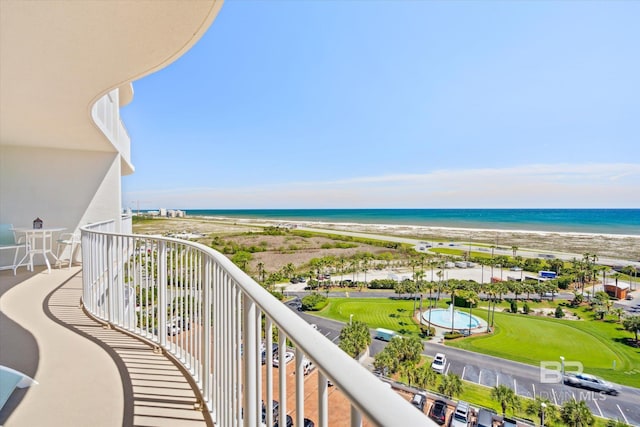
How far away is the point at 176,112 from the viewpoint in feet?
58.2

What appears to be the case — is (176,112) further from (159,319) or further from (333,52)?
(159,319)

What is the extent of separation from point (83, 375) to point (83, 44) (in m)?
3.01

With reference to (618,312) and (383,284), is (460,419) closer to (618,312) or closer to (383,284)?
(618,312)

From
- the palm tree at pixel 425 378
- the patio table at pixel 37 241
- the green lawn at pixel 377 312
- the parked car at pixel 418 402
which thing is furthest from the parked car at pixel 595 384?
the patio table at pixel 37 241

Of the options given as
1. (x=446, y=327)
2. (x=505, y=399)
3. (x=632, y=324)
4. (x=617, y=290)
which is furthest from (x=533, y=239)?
(x=505, y=399)

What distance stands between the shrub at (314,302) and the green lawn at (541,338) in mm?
363

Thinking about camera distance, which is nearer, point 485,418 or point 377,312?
point 485,418

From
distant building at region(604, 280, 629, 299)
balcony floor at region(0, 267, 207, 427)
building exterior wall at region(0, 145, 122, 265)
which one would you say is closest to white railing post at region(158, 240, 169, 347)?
balcony floor at region(0, 267, 207, 427)

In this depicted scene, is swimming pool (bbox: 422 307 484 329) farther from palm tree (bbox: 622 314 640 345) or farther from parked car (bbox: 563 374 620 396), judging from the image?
palm tree (bbox: 622 314 640 345)

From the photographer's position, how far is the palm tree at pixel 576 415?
8211 millimetres

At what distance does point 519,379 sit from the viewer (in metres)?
12.1

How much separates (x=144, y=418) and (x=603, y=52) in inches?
547

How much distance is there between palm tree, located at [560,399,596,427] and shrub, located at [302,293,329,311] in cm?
1050

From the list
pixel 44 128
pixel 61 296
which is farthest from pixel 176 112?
pixel 61 296
